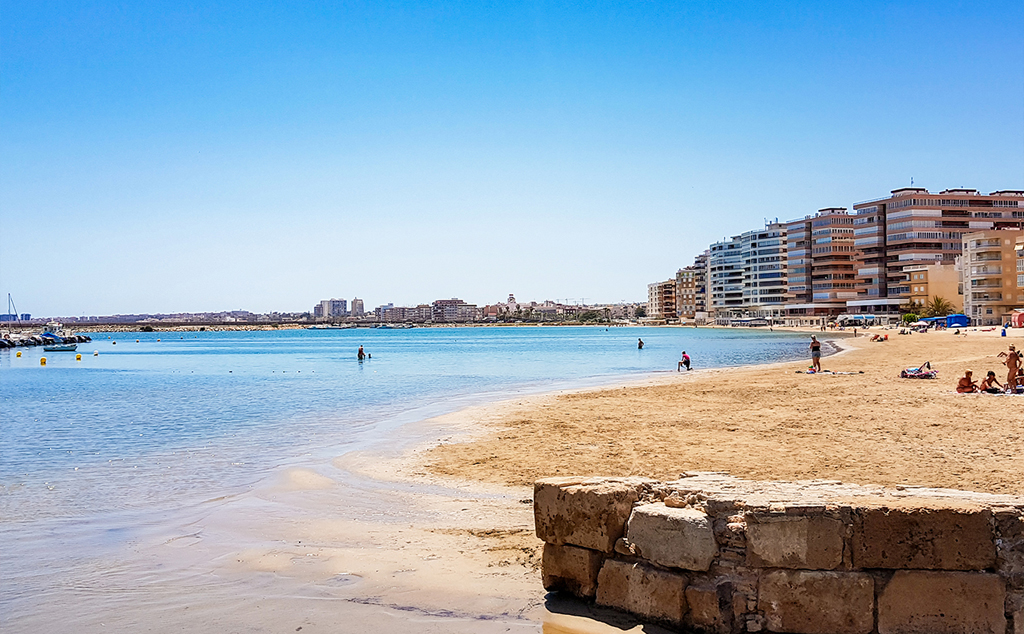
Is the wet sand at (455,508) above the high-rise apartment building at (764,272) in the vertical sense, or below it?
→ below

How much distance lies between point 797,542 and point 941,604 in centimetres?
106

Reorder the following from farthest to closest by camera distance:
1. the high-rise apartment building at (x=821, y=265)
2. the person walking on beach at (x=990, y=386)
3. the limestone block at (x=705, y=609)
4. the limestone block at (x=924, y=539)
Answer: the high-rise apartment building at (x=821, y=265)
the person walking on beach at (x=990, y=386)
the limestone block at (x=705, y=609)
the limestone block at (x=924, y=539)

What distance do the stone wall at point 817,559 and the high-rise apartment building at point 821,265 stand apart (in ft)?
470

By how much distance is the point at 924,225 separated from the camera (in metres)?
118

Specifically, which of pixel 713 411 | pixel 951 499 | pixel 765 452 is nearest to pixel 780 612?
pixel 951 499

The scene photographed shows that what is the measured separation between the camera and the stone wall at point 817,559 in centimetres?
534

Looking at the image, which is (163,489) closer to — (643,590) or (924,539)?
(643,590)

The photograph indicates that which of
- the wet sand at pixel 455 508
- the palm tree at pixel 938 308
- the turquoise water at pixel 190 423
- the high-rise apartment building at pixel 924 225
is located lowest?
the turquoise water at pixel 190 423

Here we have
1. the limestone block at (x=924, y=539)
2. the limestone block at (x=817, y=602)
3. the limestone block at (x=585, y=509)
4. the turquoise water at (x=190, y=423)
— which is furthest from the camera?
the turquoise water at (x=190, y=423)

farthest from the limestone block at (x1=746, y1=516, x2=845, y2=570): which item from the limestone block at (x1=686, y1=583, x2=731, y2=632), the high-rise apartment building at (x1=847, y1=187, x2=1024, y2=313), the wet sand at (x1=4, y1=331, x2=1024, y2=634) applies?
the high-rise apartment building at (x1=847, y1=187, x2=1024, y2=313)

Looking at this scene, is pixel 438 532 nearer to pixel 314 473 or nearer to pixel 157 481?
pixel 314 473

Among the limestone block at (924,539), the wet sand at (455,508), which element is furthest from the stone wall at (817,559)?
the wet sand at (455,508)

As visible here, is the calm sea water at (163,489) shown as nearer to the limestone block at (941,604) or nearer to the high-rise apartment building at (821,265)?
the limestone block at (941,604)

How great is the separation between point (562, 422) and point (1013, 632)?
44.1ft
